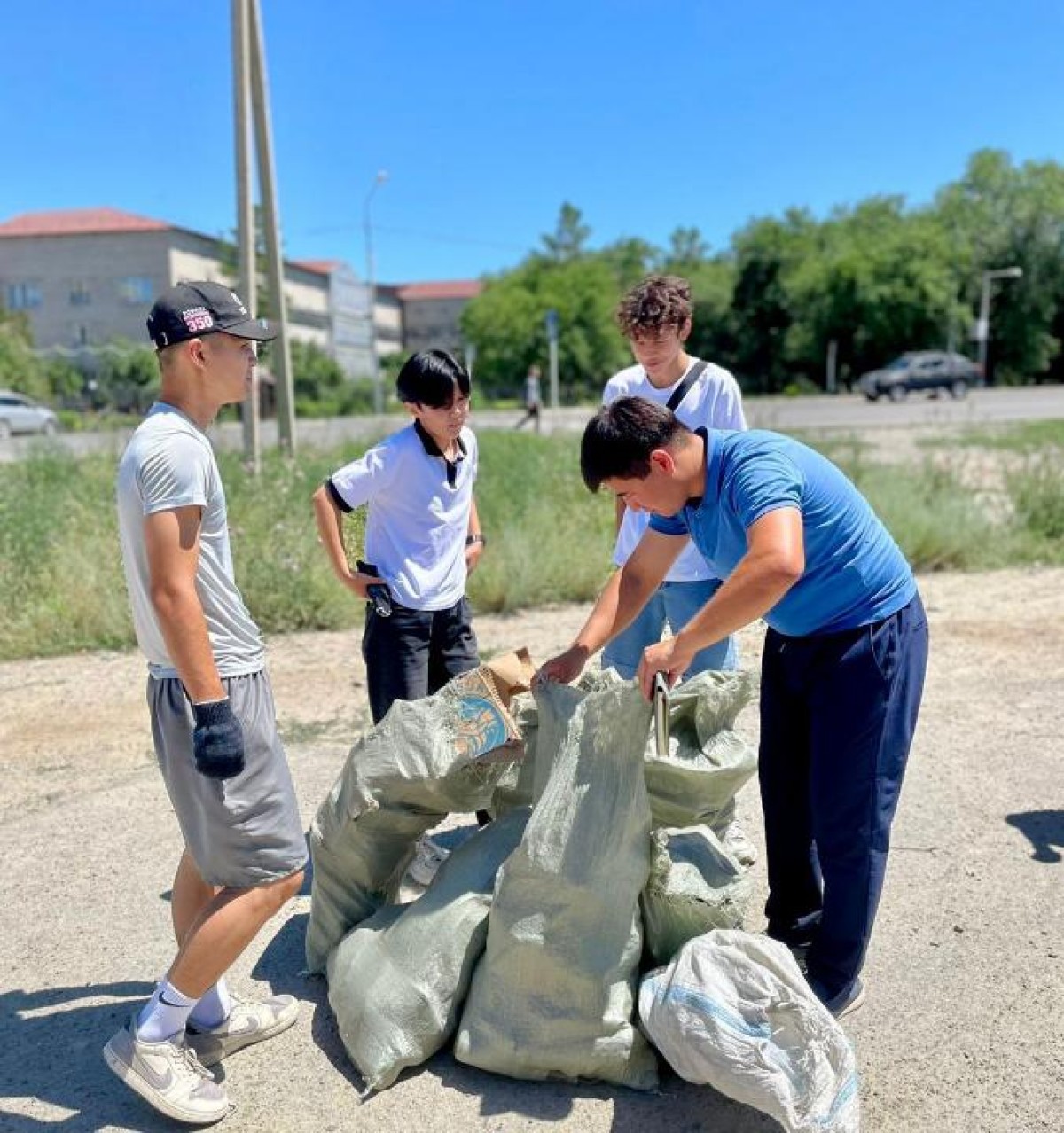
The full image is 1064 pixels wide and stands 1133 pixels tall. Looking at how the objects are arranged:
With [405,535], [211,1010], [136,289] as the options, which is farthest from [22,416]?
[136,289]

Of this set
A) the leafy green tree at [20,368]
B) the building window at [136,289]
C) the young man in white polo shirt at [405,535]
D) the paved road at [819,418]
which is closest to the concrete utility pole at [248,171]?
the paved road at [819,418]

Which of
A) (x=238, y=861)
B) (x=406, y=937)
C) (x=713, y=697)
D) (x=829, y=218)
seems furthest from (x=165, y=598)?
(x=829, y=218)

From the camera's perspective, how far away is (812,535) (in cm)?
250

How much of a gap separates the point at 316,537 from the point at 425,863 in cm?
428

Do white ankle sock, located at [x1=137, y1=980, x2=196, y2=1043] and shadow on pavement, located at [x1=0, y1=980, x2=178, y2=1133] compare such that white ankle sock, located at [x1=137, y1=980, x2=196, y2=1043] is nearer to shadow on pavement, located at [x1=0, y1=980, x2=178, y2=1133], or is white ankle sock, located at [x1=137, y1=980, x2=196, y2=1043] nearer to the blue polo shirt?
shadow on pavement, located at [x1=0, y1=980, x2=178, y2=1133]

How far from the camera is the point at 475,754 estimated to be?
2744mm

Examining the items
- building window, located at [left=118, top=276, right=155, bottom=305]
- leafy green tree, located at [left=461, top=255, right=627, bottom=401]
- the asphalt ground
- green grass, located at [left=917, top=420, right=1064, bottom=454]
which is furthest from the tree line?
the asphalt ground

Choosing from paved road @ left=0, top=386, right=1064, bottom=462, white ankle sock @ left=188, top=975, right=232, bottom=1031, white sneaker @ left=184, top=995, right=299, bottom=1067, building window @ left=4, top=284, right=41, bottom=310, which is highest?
building window @ left=4, top=284, right=41, bottom=310

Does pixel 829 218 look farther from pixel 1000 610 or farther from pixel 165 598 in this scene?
pixel 165 598

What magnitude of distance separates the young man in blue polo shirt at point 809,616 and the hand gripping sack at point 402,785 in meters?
0.20

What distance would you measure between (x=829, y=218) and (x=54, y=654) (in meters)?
67.3

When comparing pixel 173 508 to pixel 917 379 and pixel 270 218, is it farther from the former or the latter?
pixel 917 379

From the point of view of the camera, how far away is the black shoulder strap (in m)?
3.73

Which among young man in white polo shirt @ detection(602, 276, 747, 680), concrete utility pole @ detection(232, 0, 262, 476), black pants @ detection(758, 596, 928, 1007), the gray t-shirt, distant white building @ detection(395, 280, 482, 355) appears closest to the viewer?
the gray t-shirt
